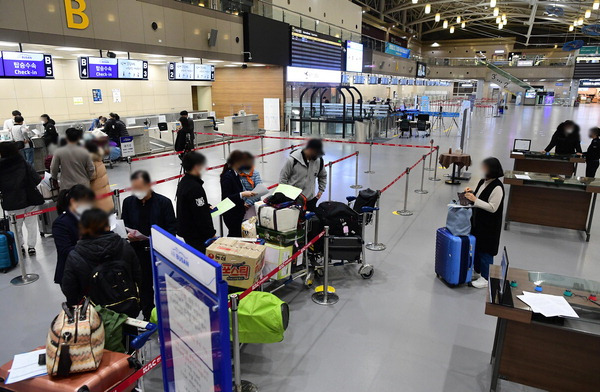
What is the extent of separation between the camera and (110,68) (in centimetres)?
1109

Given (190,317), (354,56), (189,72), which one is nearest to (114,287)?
(190,317)

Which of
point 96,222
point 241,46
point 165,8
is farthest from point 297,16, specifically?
point 96,222

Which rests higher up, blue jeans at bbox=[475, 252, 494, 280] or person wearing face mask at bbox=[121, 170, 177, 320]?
person wearing face mask at bbox=[121, 170, 177, 320]

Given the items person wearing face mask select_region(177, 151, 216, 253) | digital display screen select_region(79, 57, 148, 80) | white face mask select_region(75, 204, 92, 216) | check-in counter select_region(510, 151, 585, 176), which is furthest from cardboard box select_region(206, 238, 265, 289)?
digital display screen select_region(79, 57, 148, 80)

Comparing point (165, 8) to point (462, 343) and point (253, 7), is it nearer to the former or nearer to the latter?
point (253, 7)

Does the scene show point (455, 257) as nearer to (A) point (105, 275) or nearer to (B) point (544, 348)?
(B) point (544, 348)

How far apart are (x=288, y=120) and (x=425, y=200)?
13.0 metres

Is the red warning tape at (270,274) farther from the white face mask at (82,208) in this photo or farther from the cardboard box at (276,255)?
the white face mask at (82,208)

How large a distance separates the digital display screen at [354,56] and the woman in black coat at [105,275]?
23.3 meters

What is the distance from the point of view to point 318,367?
137 inches

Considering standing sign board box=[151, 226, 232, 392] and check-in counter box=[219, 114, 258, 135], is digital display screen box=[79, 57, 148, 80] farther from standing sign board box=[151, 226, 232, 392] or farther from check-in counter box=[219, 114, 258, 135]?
standing sign board box=[151, 226, 232, 392]

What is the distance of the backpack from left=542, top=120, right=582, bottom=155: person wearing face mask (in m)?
9.01

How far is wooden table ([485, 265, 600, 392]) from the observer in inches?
114

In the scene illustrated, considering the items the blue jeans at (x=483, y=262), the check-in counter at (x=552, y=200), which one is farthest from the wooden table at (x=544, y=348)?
the check-in counter at (x=552, y=200)
